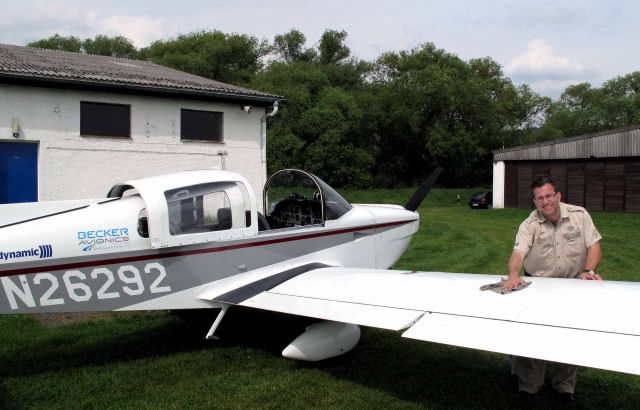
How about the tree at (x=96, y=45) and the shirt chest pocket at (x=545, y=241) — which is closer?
the shirt chest pocket at (x=545, y=241)

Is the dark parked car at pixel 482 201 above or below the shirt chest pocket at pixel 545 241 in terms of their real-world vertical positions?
below

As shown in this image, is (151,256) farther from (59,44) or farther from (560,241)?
(59,44)

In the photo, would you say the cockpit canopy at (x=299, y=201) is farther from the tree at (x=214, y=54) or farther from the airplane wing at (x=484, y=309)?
the tree at (x=214, y=54)

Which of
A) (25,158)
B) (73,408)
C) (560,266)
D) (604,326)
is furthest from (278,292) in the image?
(25,158)

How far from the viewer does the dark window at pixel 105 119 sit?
13.1 metres

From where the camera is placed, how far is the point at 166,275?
4520 mm

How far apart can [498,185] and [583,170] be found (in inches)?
163

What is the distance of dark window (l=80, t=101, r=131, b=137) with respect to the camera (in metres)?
13.1

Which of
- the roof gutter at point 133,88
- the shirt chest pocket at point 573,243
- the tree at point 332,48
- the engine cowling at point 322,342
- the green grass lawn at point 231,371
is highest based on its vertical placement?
the tree at point 332,48

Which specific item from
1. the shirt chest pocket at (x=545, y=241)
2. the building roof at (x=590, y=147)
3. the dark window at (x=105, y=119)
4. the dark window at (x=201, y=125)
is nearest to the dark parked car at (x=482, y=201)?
the building roof at (x=590, y=147)

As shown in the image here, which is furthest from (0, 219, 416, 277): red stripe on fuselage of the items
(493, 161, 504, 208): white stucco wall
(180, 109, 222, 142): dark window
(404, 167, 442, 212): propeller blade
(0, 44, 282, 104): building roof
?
(493, 161, 504, 208): white stucco wall

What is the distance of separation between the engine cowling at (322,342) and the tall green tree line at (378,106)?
106 ft

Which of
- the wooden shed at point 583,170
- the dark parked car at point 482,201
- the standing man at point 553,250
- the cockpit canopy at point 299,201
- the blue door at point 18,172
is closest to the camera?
the standing man at point 553,250

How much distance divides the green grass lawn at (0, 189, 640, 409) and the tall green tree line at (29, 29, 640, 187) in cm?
3116
